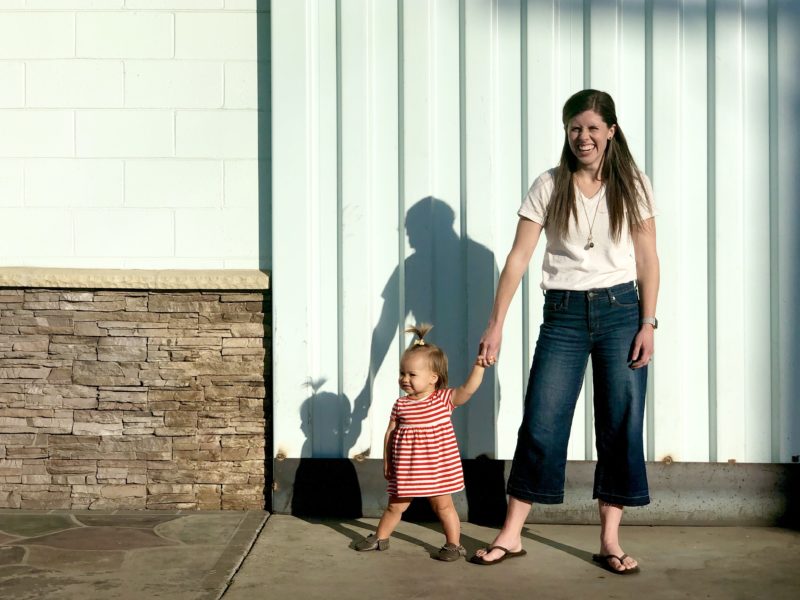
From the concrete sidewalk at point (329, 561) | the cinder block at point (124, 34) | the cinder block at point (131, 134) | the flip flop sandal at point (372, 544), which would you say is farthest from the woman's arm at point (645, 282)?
the cinder block at point (124, 34)

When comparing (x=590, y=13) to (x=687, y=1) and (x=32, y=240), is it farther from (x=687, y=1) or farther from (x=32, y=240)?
(x=32, y=240)

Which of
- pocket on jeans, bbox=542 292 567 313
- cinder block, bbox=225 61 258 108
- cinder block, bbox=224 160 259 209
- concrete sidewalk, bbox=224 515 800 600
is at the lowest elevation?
concrete sidewalk, bbox=224 515 800 600

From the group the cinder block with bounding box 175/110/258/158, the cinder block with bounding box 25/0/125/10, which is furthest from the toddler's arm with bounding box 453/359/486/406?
the cinder block with bounding box 25/0/125/10

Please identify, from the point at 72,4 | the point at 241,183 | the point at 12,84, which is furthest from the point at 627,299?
the point at 12,84

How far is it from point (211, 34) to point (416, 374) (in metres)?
1.89

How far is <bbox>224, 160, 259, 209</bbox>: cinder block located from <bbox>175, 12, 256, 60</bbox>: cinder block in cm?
49

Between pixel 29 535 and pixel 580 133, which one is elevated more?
pixel 580 133

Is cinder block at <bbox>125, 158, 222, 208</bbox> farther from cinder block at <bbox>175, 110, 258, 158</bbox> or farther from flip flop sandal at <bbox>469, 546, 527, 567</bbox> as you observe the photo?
flip flop sandal at <bbox>469, 546, 527, 567</bbox>

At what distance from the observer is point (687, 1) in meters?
5.21

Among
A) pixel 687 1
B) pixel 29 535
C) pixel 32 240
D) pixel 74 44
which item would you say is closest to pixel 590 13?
pixel 687 1

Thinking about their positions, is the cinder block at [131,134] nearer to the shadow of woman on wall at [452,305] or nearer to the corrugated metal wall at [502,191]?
the corrugated metal wall at [502,191]

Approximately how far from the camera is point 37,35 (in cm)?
541

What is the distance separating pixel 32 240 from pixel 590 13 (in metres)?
2.71

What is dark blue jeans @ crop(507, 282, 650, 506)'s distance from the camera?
14.9ft
